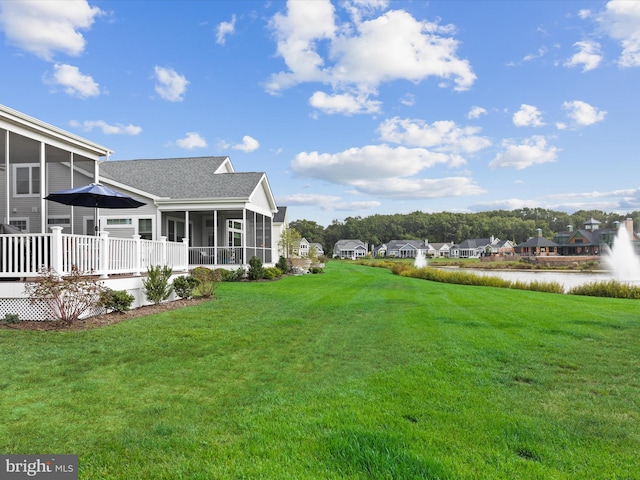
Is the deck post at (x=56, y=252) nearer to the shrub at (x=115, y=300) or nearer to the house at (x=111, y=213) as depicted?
the house at (x=111, y=213)

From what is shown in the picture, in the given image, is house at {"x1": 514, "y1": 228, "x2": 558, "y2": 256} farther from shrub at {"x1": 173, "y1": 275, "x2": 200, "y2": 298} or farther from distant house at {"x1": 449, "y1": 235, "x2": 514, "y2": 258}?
shrub at {"x1": 173, "y1": 275, "x2": 200, "y2": 298}

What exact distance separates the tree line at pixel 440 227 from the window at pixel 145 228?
284 ft

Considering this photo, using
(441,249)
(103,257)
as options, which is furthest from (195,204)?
(441,249)

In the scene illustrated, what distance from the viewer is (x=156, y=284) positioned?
10.7 meters

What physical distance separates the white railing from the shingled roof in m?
8.52

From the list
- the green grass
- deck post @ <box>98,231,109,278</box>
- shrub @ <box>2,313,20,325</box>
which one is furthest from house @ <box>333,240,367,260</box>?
the green grass

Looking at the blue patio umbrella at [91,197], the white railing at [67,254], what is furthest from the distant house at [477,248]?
the blue patio umbrella at [91,197]

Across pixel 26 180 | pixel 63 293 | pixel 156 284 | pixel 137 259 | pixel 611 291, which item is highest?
pixel 26 180

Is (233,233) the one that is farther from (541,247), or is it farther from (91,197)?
(541,247)

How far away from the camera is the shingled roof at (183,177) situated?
19547 mm

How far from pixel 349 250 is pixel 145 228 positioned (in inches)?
3175

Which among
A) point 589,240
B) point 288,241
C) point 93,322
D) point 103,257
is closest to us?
point 93,322

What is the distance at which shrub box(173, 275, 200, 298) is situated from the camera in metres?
11.6

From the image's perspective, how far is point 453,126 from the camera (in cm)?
2427
